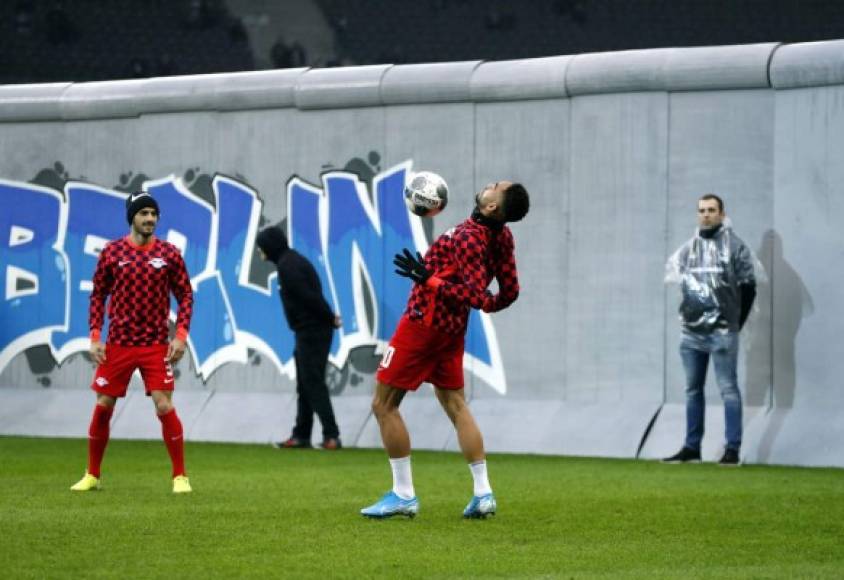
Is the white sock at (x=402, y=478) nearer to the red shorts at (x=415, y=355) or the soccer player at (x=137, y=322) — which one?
the red shorts at (x=415, y=355)

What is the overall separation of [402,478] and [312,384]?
6.62 meters

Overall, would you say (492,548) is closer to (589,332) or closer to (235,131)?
(589,332)

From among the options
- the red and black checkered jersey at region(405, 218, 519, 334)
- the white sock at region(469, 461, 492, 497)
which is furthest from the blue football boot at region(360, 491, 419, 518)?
the red and black checkered jersey at region(405, 218, 519, 334)

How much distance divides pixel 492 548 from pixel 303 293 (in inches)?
328

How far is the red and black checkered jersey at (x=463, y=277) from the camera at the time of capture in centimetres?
1052

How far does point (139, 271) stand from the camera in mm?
12594

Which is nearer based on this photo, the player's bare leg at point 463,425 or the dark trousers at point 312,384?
the player's bare leg at point 463,425

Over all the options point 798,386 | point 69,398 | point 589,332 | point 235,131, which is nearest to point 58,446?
point 69,398

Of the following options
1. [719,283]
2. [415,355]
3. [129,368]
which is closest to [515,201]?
[415,355]

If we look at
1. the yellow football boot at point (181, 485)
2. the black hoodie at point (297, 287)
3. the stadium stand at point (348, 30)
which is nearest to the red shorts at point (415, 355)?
the yellow football boot at point (181, 485)

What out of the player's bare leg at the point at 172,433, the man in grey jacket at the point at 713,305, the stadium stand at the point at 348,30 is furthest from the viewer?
the stadium stand at the point at 348,30

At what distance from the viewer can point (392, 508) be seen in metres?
10.6

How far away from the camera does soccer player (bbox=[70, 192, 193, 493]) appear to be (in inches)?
496

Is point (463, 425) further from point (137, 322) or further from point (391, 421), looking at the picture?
point (137, 322)
